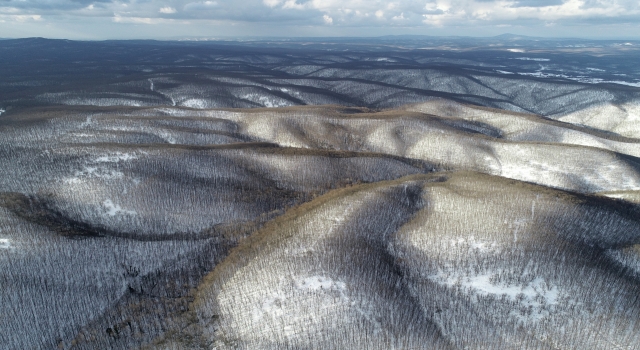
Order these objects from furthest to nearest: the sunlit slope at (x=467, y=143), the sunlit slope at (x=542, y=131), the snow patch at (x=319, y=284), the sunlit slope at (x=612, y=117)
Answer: the sunlit slope at (x=612, y=117) < the sunlit slope at (x=542, y=131) < the sunlit slope at (x=467, y=143) < the snow patch at (x=319, y=284)

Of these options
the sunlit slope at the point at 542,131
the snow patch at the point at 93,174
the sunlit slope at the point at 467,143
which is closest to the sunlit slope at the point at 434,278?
the sunlit slope at the point at 467,143

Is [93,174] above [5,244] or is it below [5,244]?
above

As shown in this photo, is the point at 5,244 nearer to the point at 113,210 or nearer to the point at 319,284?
the point at 113,210

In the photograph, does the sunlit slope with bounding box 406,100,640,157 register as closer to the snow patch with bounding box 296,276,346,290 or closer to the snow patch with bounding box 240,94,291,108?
the snow patch with bounding box 240,94,291,108

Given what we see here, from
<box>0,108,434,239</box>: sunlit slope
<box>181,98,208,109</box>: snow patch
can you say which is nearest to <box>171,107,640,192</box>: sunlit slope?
<box>0,108,434,239</box>: sunlit slope

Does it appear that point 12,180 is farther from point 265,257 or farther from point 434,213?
point 434,213

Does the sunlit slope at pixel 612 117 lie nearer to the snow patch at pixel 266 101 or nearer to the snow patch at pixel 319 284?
the snow patch at pixel 266 101

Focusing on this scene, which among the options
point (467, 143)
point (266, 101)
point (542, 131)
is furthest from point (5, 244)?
point (266, 101)
